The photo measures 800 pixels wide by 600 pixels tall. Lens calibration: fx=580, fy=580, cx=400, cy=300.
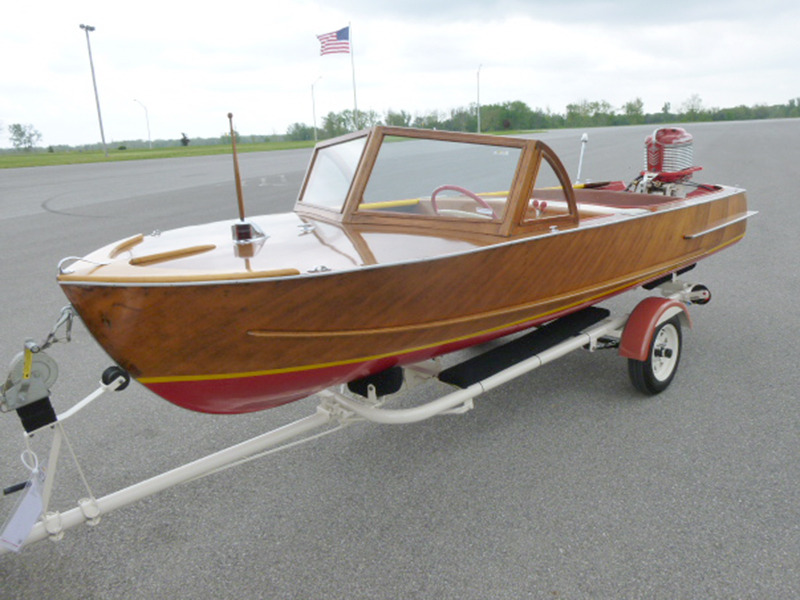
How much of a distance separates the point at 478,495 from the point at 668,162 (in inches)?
157

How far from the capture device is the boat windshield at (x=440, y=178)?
306 centimetres

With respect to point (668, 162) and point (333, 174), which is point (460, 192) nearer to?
point (333, 174)

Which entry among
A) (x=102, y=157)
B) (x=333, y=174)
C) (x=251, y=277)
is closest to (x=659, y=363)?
(x=333, y=174)

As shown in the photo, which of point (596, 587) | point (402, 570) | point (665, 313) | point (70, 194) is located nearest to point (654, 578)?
point (596, 587)

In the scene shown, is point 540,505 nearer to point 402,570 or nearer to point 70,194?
point 402,570

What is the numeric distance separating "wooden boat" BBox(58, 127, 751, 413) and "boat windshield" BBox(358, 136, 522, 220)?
1 cm

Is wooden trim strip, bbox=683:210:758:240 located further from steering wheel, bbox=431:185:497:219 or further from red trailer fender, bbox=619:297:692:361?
steering wheel, bbox=431:185:497:219

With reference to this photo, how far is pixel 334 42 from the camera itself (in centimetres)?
1894

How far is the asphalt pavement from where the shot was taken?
220cm

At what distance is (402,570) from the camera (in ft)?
7.37

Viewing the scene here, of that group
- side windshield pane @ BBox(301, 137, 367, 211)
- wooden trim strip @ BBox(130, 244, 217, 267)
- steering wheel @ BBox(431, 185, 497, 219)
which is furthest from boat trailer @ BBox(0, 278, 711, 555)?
side windshield pane @ BBox(301, 137, 367, 211)

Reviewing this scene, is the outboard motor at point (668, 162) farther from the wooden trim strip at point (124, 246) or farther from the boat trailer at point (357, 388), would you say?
the wooden trim strip at point (124, 246)

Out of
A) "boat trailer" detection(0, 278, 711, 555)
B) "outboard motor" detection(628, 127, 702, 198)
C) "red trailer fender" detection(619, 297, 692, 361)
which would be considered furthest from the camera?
"outboard motor" detection(628, 127, 702, 198)

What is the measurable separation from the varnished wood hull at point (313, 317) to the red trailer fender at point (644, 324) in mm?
626
